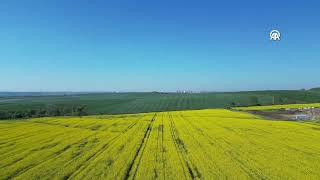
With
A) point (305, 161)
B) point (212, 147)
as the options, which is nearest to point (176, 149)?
point (212, 147)

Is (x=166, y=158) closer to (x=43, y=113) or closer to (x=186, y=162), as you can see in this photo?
(x=186, y=162)

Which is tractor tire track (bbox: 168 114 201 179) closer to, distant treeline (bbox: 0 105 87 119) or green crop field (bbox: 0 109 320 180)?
green crop field (bbox: 0 109 320 180)

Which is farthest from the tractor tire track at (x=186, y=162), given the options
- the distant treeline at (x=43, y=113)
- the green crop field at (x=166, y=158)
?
the distant treeline at (x=43, y=113)

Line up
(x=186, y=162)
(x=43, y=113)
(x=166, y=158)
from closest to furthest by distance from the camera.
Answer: (x=186, y=162), (x=166, y=158), (x=43, y=113)

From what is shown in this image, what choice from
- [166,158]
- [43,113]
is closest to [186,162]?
[166,158]

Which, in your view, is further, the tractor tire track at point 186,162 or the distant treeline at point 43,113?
the distant treeline at point 43,113

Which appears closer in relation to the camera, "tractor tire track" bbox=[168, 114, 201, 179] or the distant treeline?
"tractor tire track" bbox=[168, 114, 201, 179]

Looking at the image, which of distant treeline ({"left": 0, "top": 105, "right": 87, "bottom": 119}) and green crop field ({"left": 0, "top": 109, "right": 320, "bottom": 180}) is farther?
distant treeline ({"left": 0, "top": 105, "right": 87, "bottom": 119})

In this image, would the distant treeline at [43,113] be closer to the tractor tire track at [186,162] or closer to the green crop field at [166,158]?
the green crop field at [166,158]

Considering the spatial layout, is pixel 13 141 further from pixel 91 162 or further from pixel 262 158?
pixel 262 158

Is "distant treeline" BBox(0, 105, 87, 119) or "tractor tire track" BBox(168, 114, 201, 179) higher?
"tractor tire track" BBox(168, 114, 201, 179)

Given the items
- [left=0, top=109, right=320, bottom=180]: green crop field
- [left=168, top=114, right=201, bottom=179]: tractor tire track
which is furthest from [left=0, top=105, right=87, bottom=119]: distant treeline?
[left=168, top=114, right=201, bottom=179]: tractor tire track

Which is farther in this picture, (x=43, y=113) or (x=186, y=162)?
(x=43, y=113)
